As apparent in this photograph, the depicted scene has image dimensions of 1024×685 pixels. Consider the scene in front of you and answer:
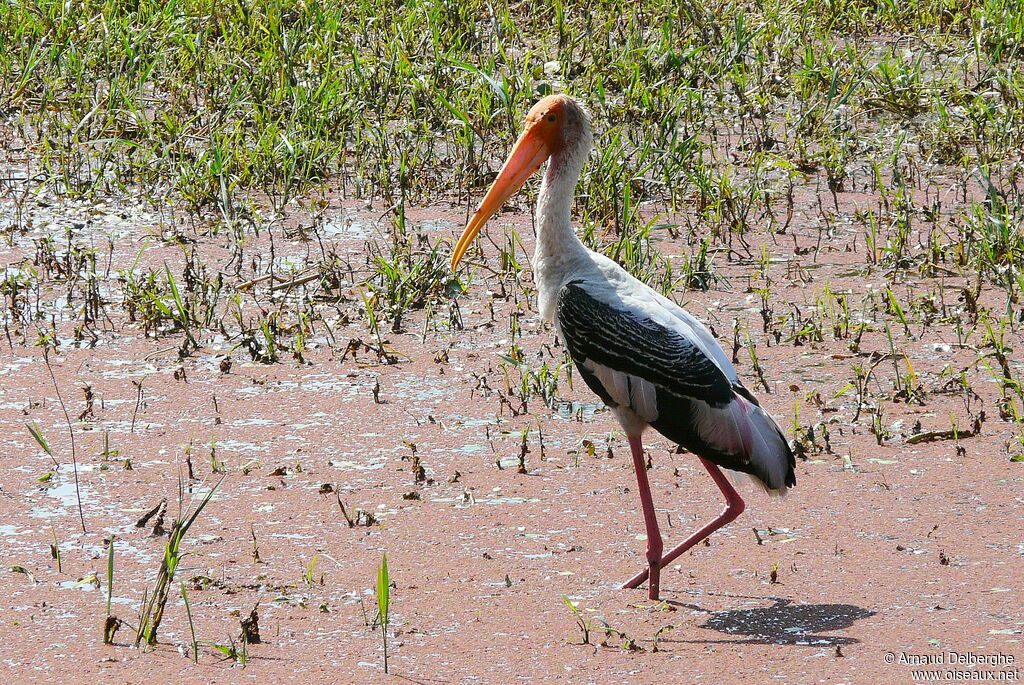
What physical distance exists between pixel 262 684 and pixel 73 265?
3.86 metres

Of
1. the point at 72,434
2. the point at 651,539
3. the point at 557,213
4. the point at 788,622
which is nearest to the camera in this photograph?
the point at 788,622

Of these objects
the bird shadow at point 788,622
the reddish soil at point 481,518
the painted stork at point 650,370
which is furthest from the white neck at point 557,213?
the bird shadow at point 788,622

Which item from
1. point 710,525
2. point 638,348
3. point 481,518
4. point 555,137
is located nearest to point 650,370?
point 638,348

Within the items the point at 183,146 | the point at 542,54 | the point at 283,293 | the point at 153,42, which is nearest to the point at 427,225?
the point at 283,293

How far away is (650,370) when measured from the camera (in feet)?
13.6

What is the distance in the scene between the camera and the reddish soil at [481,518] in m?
3.61

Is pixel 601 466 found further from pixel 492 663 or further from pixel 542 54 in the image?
pixel 542 54

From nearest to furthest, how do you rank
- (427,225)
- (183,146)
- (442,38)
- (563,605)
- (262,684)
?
1. (262,684)
2. (563,605)
3. (427,225)
4. (183,146)
5. (442,38)

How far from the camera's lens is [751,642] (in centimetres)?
366

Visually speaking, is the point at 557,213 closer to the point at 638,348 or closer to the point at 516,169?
the point at 516,169

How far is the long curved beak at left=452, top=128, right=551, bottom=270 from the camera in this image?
4.63m

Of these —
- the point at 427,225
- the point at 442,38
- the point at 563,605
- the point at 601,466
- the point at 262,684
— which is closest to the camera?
the point at 262,684

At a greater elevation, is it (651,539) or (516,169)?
(516,169)

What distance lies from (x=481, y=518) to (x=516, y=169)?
1.14 m
